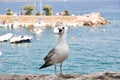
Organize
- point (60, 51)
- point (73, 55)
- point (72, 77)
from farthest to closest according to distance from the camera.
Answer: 1. point (73, 55)
2. point (72, 77)
3. point (60, 51)

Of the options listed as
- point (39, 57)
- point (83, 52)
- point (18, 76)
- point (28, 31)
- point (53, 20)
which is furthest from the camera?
point (53, 20)

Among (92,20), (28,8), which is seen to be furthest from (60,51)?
(28,8)

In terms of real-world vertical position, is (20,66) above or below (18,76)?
below

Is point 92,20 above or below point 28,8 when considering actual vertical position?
below

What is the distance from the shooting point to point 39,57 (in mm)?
62125

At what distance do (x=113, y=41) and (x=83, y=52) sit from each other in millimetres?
19433

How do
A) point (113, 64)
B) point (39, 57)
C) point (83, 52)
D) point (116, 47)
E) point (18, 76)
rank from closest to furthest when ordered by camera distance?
point (18, 76)
point (113, 64)
point (39, 57)
point (83, 52)
point (116, 47)

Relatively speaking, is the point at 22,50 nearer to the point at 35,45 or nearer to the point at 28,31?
the point at 35,45

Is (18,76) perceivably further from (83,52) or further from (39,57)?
(83,52)

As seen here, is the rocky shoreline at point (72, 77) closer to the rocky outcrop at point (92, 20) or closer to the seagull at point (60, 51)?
the seagull at point (60, 51)

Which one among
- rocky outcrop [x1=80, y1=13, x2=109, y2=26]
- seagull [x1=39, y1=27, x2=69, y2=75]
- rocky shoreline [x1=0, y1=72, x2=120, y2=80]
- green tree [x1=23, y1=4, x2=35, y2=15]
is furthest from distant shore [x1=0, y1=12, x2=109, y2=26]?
seagull [x1=39, y1=27, x2=69, y2=75]

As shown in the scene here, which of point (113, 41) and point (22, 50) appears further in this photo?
point (113, 41)

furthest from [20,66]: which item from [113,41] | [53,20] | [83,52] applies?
[53,20]

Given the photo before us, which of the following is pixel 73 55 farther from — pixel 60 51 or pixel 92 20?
pixel 92 20
